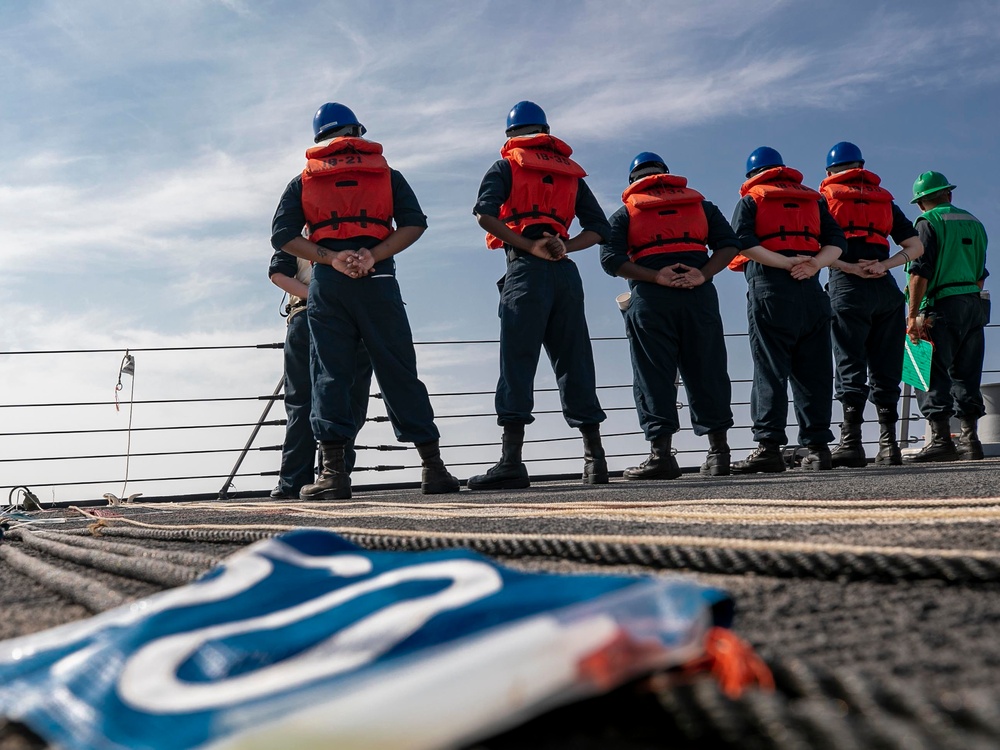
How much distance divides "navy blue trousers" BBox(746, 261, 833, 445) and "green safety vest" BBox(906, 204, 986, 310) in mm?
804

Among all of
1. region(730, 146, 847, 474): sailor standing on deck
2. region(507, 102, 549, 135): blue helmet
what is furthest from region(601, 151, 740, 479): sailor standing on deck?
region(507, 102, 549, 135): blue helmet

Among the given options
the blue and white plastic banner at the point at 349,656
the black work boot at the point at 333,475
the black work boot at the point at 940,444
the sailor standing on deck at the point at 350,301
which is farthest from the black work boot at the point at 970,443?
the blue and white plastic banner at the point at 349,656

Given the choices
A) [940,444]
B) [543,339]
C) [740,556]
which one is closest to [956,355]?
[940,444]

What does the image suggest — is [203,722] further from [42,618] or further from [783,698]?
[42,618]

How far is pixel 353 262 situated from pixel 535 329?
2.19ft

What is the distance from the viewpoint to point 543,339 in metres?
3.30

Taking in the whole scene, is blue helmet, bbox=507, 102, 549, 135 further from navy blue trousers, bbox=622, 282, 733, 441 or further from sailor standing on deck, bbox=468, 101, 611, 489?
navy blue trousers, bbox=622, 282, 733, 441

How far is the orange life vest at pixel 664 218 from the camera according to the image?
3.58 m

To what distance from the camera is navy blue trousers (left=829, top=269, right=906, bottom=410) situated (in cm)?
395

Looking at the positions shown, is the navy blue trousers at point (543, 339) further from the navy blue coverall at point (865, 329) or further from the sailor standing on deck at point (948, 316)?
the sailor standing on deck at point (948, 316)

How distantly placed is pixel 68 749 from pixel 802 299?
11.9 ft

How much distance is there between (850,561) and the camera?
75cm

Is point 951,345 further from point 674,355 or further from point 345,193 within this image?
point 345,193

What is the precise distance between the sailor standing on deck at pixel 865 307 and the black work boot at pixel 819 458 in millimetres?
165
